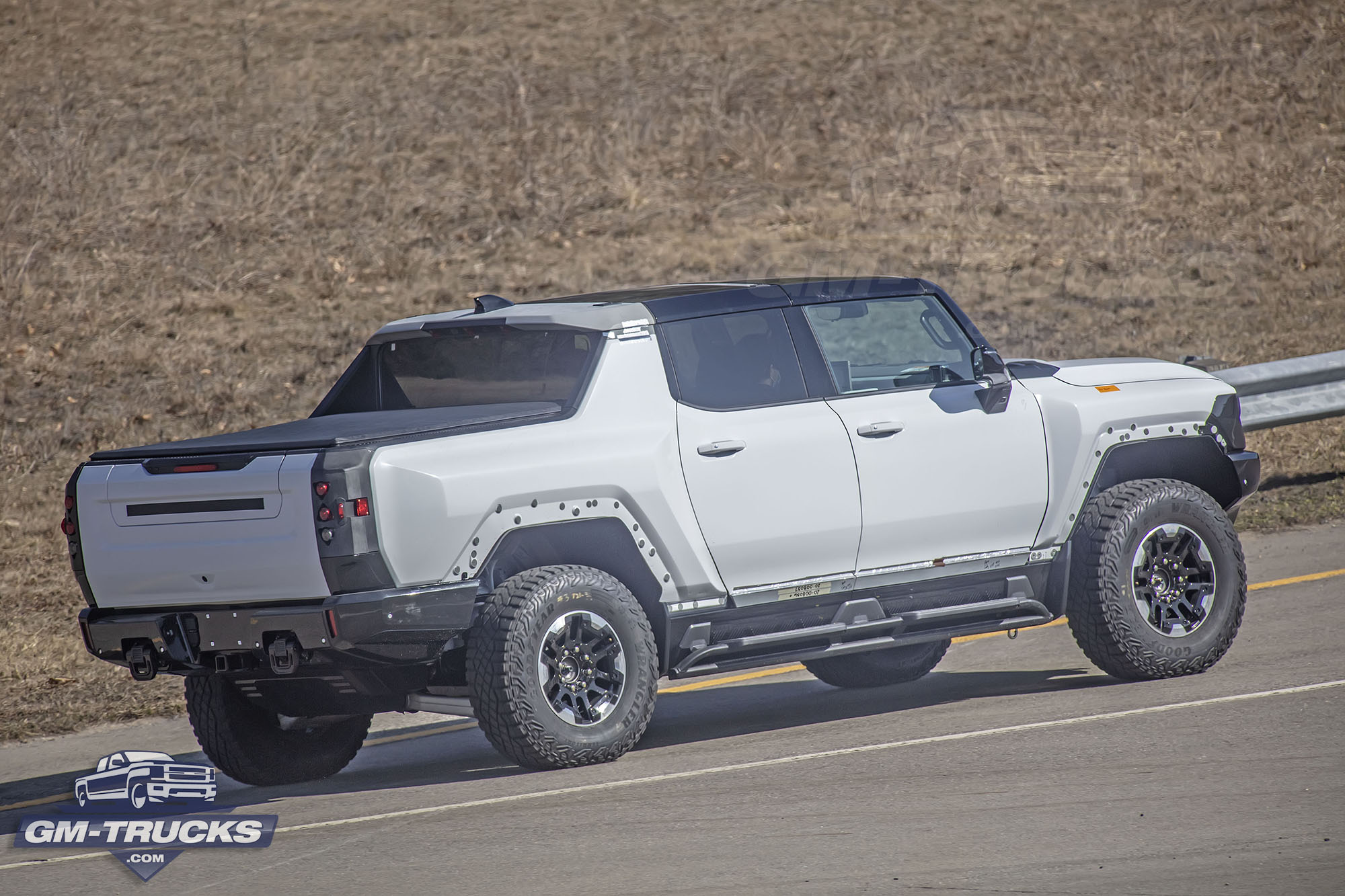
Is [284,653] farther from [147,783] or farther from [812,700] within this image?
[812,700]

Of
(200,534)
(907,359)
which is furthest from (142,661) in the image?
(907,359)

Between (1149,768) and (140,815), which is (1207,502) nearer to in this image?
(1149,768)

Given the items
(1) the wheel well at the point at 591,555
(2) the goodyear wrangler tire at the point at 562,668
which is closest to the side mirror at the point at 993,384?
Answer: (1) the wheel well at the point at 591,555

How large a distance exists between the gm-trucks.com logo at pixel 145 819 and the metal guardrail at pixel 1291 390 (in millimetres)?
8421

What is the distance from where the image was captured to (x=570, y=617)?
7160 mm

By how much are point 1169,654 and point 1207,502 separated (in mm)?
810

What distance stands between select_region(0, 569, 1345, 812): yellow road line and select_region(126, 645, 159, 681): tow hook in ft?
3.61

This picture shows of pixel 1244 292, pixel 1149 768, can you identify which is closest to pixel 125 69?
pixel 1244 292

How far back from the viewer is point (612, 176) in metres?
23.3

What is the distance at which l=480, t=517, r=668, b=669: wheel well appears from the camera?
7.24 meters

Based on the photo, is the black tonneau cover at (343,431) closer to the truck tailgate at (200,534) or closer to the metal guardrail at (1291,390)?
the truck tailgate at (200,534)

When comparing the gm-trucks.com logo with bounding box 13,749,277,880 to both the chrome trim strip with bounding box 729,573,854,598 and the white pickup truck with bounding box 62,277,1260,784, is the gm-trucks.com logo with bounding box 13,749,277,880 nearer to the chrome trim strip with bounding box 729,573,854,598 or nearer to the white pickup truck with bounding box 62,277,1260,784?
the white pickup truck with bounding box 62,277,1260,784

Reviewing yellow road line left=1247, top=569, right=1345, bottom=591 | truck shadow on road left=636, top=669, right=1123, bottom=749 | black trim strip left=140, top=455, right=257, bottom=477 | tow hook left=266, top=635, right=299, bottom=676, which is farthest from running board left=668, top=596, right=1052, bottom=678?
yellow road line left=1247, top=569, right=1345, bottom=591

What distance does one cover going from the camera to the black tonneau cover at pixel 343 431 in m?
6.76
